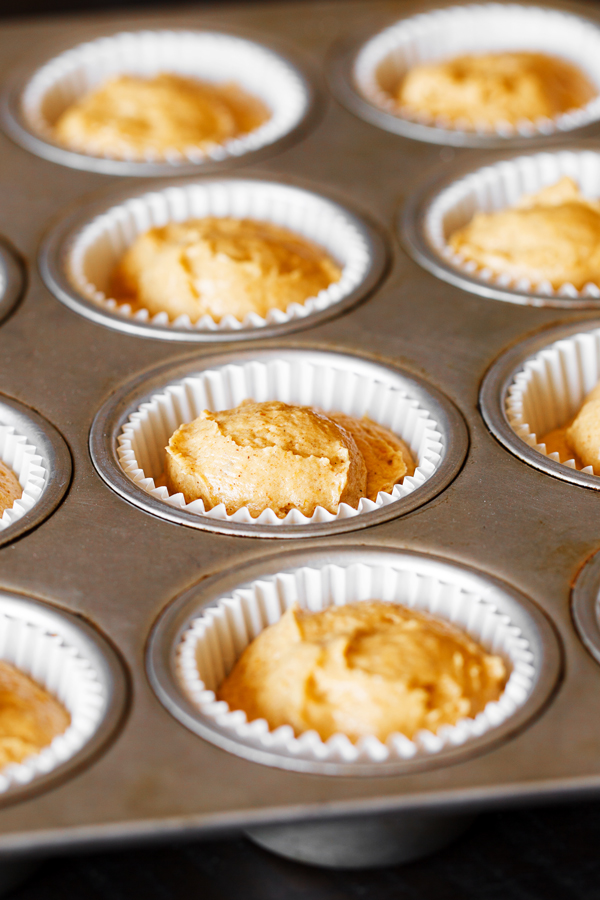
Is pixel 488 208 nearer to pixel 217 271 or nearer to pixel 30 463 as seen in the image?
pixel 217 271

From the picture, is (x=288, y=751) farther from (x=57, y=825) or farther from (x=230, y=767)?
(x=57, y=825)

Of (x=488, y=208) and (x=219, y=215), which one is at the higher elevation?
(x=488, y=208)

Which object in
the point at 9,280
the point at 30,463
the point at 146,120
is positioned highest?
the point at 146,120

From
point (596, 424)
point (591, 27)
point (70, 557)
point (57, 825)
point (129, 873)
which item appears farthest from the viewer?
point (591, 27)

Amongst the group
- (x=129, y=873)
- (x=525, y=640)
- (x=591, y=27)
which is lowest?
(x=129, y=873)

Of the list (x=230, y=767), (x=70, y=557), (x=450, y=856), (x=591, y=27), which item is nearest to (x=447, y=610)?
(x=450, y=856)

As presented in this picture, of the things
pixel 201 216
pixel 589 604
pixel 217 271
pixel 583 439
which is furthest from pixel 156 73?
pixel 589 604

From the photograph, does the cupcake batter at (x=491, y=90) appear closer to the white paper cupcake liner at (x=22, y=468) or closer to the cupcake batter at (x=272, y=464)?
the cupcake batter at (x=272, y=464)

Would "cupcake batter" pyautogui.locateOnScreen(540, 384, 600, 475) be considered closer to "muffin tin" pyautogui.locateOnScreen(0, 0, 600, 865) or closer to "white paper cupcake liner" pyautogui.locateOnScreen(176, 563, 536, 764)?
"muffin tin" pyautogui.locateOnScreen(0, 0, 600, 865)
